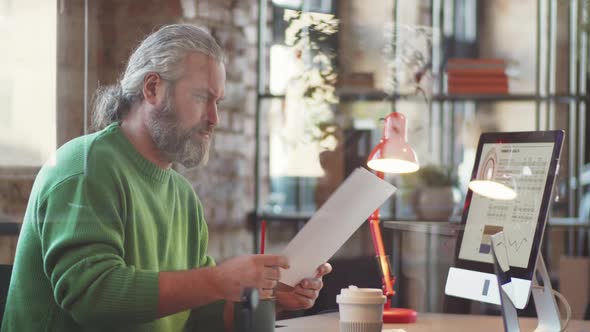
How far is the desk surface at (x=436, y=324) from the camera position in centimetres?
202

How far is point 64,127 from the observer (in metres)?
2.02

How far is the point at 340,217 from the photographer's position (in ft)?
5.26

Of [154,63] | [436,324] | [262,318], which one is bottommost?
[436,324]

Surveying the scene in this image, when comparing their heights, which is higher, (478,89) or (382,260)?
(478,89)

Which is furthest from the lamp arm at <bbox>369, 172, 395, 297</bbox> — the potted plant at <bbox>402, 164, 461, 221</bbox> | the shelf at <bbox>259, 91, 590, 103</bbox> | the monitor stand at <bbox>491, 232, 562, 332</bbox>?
the shelf at <bbox>259, 91, 590, 103</bbox>

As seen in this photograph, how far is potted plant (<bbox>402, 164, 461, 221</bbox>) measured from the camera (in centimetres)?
388

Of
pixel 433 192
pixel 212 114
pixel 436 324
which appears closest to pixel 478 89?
pixel 433 192

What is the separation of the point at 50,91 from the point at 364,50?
2281 mm

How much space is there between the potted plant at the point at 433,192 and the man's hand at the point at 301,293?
2.11 meters

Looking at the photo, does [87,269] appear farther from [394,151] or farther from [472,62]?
[472,62]

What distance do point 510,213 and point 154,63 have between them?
84 centimetres

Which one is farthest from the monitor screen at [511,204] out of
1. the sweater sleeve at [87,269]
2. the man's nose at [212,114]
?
the sweater sleeve at [87,269]

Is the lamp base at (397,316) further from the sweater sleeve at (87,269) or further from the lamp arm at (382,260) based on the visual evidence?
the sweater sleeve at (87,269)

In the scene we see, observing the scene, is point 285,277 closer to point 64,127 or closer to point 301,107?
point 64,127
